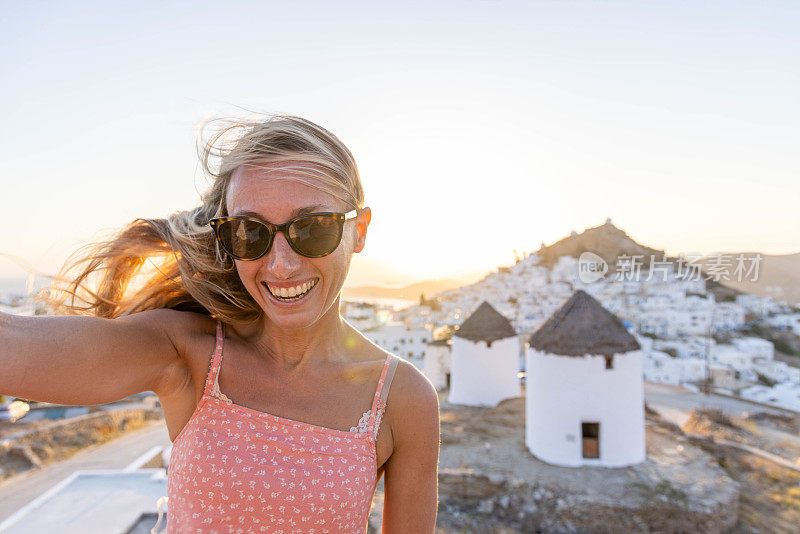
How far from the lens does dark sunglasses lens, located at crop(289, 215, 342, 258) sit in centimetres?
122

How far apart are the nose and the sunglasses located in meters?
0.01

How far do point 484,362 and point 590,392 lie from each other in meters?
5.88

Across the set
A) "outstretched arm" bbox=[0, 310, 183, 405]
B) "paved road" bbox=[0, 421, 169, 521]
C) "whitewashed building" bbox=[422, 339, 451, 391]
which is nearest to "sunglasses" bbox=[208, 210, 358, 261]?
"outstretched arm" bbox=[0, 310, 183, 405]

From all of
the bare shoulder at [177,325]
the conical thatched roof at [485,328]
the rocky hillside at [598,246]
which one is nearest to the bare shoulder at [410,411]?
the bare shoulder at [177,325]

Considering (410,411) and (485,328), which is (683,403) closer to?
(485,328)

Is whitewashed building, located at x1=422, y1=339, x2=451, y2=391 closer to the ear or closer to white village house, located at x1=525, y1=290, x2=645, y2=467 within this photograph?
white village house, located at x1=525, y1=290, x2=645, y2=467

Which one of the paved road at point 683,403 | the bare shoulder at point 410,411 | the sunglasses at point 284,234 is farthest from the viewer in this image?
the paved road at point 683,403

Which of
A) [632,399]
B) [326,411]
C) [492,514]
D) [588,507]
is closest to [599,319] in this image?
[632,399]

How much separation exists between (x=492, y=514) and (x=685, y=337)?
34270mm

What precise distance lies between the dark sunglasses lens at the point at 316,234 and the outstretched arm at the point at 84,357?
1.29 feet

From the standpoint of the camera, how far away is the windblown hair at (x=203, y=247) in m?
1.21

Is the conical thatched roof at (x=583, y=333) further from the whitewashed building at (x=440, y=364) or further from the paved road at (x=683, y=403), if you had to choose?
the paved road at (x=683, y=403)

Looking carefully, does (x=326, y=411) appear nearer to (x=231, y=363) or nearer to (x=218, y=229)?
(x=231, y=363)

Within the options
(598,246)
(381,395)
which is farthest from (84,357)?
(598,246)
